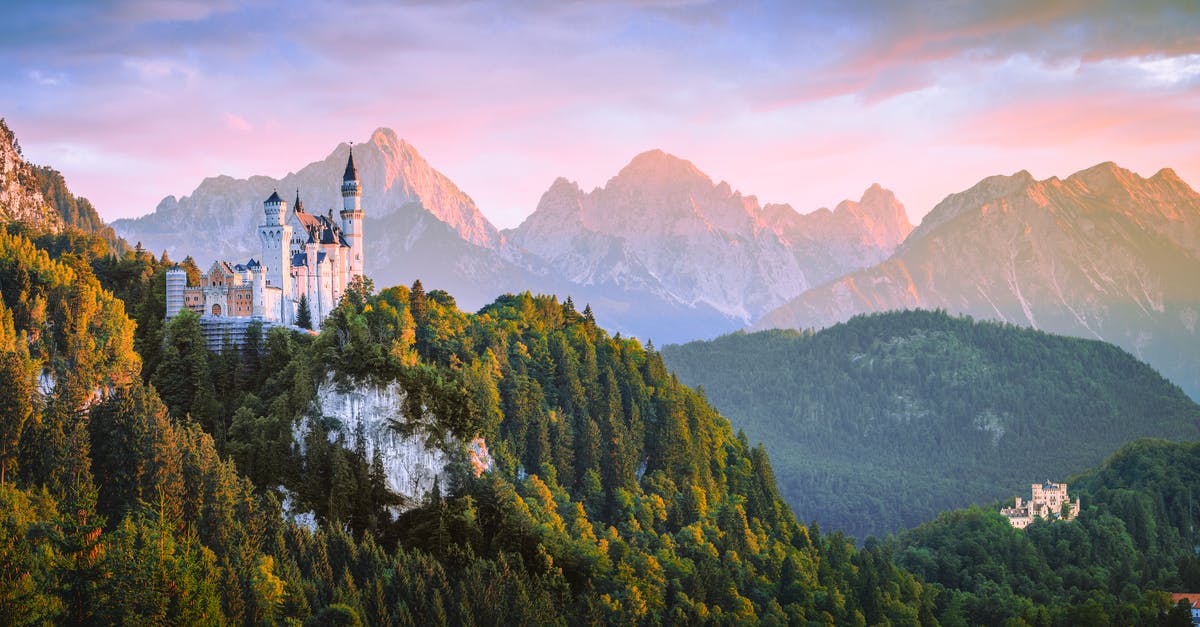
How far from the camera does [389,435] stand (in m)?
129

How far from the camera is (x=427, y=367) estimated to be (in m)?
134

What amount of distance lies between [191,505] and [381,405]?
69.0ft

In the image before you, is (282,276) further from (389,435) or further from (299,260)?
(389,435)

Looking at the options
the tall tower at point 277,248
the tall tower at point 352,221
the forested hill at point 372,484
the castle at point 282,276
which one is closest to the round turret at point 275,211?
the tall tower at point 277,248

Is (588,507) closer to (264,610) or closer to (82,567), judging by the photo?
(264,610)

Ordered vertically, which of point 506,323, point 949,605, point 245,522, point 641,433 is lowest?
point 949,605

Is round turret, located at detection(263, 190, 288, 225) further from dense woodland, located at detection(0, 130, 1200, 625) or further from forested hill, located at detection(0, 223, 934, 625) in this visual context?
forested hill, located at detection(0, 223, 934, 625)

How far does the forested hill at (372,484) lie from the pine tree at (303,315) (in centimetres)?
1017

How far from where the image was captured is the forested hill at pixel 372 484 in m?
106

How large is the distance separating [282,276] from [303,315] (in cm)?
673

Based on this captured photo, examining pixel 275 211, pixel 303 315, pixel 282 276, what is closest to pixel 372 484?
pixel 303 315

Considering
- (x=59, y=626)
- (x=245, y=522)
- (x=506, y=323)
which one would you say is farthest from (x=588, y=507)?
(x=59, y=626)

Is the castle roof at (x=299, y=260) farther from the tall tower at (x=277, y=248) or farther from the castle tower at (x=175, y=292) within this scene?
the castle tower at (x=175, y=292)

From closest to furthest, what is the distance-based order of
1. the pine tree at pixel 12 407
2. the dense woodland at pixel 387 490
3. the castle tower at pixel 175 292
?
the dense woodland at pixel 387 490, the pine tree at pixel 12 407, the castle tower at pixel 175 292
